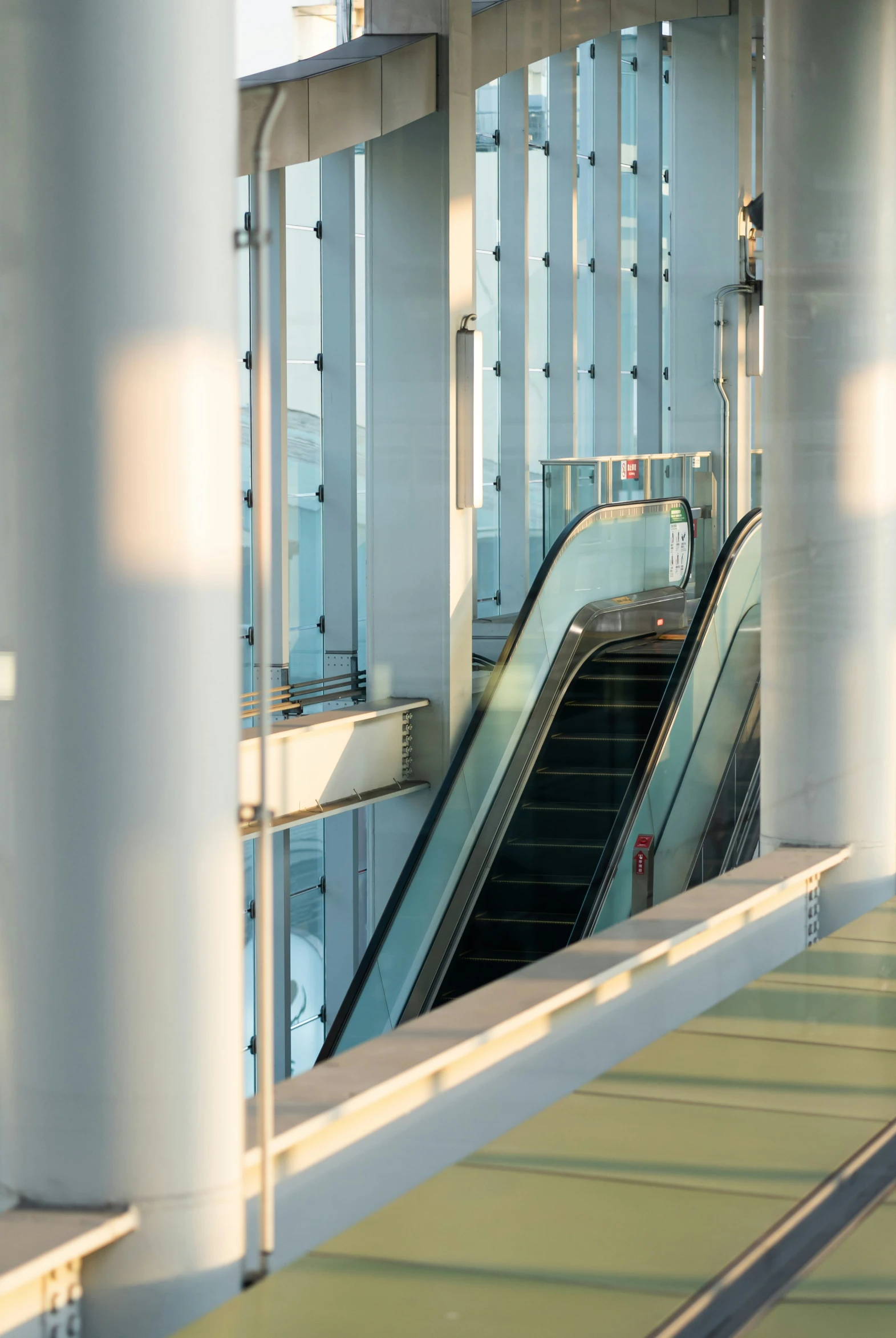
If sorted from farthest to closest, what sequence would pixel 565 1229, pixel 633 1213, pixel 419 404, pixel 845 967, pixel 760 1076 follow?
pixel 419 404 → pixel 845 967 → pixel 760 1076 → pixel 633 1213 → pixel 565 1229

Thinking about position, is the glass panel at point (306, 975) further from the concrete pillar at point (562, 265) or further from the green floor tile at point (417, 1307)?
the green floor tile at point (417, 1307)

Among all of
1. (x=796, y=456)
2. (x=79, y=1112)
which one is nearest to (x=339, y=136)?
(x=796, y=456)

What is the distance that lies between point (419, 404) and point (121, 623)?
913 centimetres

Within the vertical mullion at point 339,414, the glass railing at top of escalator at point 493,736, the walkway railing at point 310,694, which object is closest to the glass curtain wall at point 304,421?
the vertical mullion at point 339,414

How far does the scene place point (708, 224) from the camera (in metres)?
18.9

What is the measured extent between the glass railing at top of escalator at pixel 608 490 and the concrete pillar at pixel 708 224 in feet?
13.0

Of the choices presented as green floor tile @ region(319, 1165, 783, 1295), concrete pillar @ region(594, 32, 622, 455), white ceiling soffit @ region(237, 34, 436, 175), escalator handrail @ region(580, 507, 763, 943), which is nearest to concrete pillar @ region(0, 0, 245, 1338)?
green floor tile @ region(319, 1165, 783, 1295)

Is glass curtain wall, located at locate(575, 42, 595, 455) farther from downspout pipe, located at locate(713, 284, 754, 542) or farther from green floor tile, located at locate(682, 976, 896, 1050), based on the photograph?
green floor tile, located at locate(682, 976, 896, 1050)

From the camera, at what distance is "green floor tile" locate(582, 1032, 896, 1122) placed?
4.41 meters

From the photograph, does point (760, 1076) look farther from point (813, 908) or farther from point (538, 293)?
point (538, 293)

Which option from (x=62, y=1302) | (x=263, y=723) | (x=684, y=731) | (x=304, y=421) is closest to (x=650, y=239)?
(x=304, y=421)

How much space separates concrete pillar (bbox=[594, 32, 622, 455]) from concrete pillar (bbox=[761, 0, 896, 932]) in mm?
11670

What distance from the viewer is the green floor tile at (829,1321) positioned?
9.57ft

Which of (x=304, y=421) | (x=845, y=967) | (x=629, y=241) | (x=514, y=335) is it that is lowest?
(x=845, y=967)
